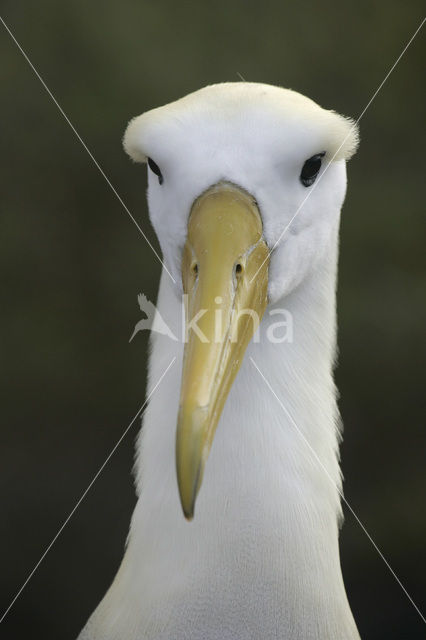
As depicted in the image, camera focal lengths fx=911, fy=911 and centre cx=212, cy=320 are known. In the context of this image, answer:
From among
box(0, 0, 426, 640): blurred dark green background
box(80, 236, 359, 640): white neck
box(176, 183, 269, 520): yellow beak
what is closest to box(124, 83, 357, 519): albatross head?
box(176, 183, 269, 520): yellow beak

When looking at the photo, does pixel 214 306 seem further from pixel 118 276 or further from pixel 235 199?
pixel 118 276

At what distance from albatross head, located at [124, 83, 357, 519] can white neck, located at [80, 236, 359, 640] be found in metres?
0.10

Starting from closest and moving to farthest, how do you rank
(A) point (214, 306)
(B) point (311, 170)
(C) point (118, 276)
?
(A) point (214, 306)
(B) point (311, 170)
(C) point (118, 276)

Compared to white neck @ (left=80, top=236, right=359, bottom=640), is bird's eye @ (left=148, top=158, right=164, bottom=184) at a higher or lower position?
higher

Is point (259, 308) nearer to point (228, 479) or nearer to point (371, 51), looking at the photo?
point (228, 479)

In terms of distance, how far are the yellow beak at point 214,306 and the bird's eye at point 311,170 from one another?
0.33 ft

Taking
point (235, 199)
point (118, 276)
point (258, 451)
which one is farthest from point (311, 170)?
point (118, 276)

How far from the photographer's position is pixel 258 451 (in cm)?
121

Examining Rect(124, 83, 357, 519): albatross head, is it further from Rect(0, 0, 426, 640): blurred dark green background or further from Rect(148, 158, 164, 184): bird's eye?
Rect(0, 0, 426, 640): blurred dark green background

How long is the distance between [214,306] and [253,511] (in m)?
0.33

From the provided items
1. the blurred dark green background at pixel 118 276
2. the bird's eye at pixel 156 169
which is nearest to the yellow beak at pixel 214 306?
the bird's eye at pixel 156 169

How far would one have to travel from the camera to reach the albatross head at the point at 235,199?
41.0 inches

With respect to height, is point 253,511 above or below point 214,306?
below

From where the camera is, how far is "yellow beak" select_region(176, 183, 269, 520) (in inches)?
36.1
